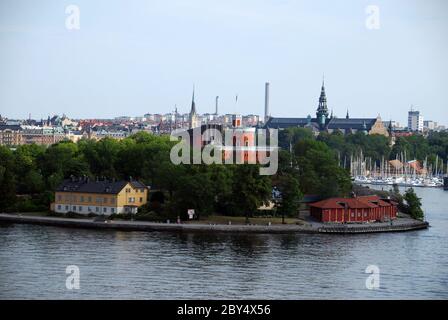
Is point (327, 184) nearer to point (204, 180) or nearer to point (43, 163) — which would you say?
point (204, 180)

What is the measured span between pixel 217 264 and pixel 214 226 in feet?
20.6

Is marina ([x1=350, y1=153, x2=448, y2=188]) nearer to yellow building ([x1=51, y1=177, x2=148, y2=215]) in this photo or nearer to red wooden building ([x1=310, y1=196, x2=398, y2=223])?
red wooden building ([x1=310, y1=196, x2=398, y2=223])

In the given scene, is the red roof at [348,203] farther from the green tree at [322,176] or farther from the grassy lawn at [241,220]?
the green tree at [322,176]

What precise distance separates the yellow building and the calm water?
2940 mm

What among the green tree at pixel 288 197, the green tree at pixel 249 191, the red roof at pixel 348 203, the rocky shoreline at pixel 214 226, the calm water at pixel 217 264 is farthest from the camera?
the red roof at pixel 348 203

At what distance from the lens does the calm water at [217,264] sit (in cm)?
1859

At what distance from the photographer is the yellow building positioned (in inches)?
1194

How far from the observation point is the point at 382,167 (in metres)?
60.0

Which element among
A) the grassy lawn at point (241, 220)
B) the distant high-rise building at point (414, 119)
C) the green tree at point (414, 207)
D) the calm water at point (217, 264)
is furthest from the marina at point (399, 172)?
the distant high-rise building at point (414, 119)

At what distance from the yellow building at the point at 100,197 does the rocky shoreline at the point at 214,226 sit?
1.32 m

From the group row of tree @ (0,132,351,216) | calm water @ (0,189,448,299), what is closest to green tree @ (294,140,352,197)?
row of tree @ (0,132,351,216)

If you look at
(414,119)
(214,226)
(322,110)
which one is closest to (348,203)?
(214,226)

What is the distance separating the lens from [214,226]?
1091 inches

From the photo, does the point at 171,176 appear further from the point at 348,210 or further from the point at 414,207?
the point at 414,207
